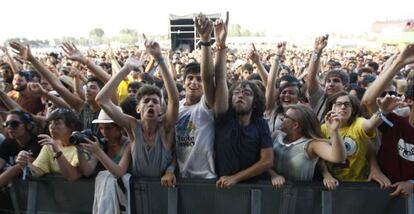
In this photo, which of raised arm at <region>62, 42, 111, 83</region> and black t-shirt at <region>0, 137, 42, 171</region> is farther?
raised arm at <region>62, 42, 111, 83</region>

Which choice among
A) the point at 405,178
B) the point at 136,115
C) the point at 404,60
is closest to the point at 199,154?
the point at 136,115

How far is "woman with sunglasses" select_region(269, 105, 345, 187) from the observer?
318 centimetres

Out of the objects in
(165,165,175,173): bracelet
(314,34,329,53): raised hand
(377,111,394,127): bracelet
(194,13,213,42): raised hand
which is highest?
(194,13,213,42): raised hand

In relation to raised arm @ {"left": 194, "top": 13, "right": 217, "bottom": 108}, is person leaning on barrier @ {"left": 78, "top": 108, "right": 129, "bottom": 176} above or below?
below

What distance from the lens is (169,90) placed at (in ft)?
11.3

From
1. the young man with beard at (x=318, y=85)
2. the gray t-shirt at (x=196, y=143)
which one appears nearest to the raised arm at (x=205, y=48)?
the gray t-shirt at (x=196, y=143)

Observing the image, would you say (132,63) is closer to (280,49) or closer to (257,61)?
(257,61)

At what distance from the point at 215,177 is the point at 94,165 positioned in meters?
0.92

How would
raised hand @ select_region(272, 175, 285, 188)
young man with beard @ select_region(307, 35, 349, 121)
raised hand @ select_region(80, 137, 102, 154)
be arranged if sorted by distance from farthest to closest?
young man with beard @ select_region(307, 35, 349, 121) → raised hand @ select_region(80, 137, 102, 154) → raised hand @ select_region(272, 175, 285, 188)

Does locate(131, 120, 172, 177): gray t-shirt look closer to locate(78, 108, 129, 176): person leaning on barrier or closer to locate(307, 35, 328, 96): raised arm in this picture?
locate(78, 108, 129, 176): person leaning on barrier

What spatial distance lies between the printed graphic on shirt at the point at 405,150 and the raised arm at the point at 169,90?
165cm

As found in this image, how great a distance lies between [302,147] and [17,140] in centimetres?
243

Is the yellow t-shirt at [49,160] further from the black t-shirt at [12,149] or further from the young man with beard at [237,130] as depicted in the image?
the young man with beard at [237,130]

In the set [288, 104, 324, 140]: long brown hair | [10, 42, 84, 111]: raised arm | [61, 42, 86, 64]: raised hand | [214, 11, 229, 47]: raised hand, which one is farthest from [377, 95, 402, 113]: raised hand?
[10, 42, 84, 111]: raised arm
